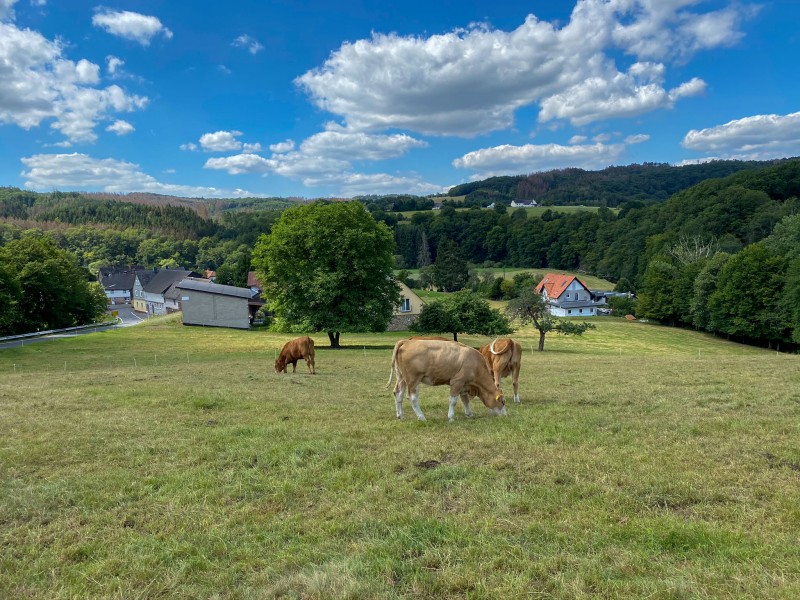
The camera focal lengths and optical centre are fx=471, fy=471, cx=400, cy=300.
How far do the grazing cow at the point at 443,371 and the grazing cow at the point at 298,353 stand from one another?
12503 mm

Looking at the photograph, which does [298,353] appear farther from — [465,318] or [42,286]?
[42,286]

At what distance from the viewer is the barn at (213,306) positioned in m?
63.3

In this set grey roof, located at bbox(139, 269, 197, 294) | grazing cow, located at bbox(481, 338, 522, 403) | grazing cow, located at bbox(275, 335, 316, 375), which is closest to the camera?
grazing cow, located at bbox(481, 338, 522, 403)

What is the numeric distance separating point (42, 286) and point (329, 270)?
40812mm

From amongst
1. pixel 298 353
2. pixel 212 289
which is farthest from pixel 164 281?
pixel 298 353

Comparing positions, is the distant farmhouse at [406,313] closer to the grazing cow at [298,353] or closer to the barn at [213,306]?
the barn at [213,306]

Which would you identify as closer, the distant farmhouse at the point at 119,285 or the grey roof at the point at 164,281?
the grey roof at the point at 164,281

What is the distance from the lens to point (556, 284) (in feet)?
337

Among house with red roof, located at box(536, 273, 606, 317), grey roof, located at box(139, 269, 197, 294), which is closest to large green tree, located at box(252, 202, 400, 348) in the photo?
house with red roof, located at box(536, 273, 606, 317)

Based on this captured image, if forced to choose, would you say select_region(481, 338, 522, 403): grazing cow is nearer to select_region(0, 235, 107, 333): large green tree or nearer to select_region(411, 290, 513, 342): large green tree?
select_region(411, 290, 513, 342): large green tree

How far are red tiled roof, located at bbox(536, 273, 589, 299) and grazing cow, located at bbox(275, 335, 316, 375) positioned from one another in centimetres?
8167

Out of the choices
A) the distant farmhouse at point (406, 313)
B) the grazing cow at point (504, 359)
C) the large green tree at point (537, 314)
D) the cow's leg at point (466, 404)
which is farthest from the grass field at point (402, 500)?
the distant farmhouse at point (406, 313)

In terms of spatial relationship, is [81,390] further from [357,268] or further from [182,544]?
[357,268]

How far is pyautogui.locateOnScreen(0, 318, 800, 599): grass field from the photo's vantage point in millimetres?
4648
